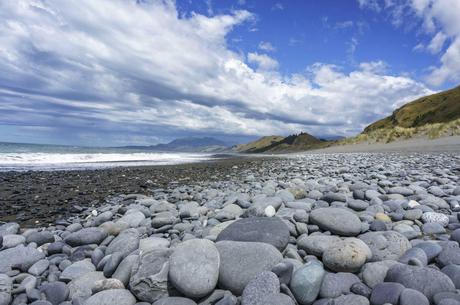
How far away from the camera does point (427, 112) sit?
143ft

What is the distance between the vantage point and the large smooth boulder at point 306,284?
8.72 feet

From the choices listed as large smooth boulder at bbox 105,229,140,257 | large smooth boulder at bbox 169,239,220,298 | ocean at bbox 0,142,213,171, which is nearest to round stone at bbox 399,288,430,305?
large smooth boulder at bbox 169,239,220,298

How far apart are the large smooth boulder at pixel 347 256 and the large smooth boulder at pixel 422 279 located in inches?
11.6

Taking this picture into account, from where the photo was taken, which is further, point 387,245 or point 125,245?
point 125,245

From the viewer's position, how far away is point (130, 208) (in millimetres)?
5910

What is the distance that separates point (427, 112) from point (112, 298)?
5003 cm

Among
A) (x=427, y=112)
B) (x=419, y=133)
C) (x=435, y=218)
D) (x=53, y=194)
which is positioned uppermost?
(x=427, y=112)

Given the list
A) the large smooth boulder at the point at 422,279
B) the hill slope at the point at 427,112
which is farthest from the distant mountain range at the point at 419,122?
the large smooth boulder at the point at 422,279

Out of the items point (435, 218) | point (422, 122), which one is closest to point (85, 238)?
point (435, 218)

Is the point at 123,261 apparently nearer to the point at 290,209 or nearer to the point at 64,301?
the point at 64,301

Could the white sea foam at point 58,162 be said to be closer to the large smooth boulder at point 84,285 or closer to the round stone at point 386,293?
the large smooth boulder at point 84,285

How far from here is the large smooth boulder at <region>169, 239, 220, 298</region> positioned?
2.76 m

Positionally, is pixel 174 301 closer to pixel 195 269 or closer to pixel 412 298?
pixel 195 269

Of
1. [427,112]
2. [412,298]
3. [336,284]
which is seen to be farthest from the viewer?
[427,112]
